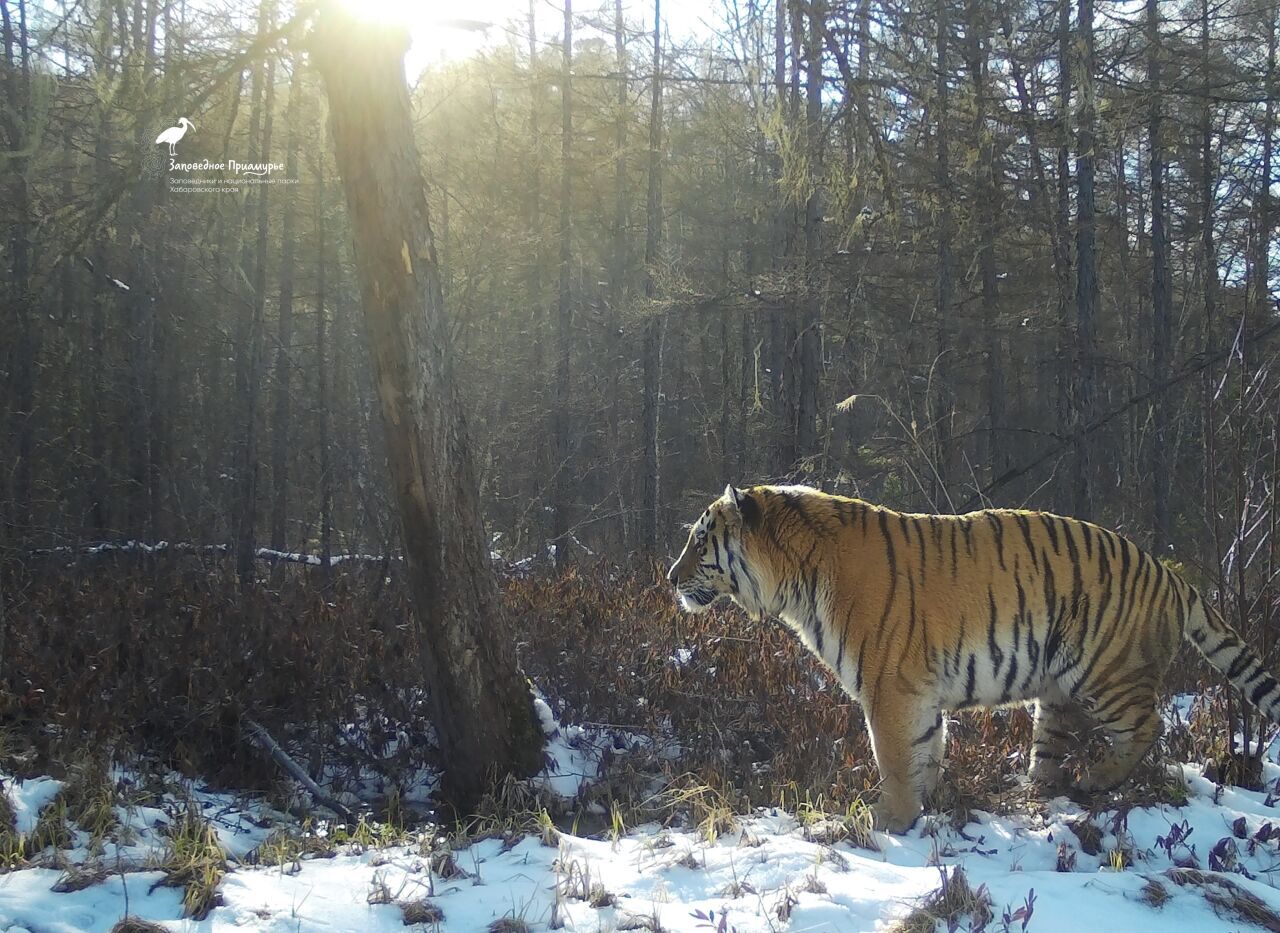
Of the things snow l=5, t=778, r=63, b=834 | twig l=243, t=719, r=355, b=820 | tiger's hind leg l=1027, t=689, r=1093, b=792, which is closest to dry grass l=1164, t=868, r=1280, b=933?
tiger's hind leg l=1027, t=689, r=1093, b=792

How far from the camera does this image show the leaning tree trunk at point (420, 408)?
5.16 metres

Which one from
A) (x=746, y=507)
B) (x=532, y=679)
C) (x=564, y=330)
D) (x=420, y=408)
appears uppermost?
(x=564, y=330)

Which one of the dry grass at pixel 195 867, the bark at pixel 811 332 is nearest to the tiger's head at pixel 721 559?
the dry grass at pixel 195 867

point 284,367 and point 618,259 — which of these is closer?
point 284,367

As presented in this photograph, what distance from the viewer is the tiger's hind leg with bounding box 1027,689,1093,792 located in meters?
5.00

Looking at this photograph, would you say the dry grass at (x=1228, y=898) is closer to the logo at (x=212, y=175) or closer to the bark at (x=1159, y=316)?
the bark at (x=1159, y=316)

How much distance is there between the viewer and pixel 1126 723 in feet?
15.1

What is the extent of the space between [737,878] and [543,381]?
20.3 m

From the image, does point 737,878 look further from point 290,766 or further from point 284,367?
point 284,367

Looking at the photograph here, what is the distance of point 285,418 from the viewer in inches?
613

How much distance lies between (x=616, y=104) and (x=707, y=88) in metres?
8.27

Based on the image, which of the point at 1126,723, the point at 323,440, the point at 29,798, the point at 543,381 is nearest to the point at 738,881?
the point at 1126,723

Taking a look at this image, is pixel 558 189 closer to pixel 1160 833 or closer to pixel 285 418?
pixel 285 418

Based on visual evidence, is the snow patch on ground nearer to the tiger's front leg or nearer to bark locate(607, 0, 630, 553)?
the tiger's front leg
